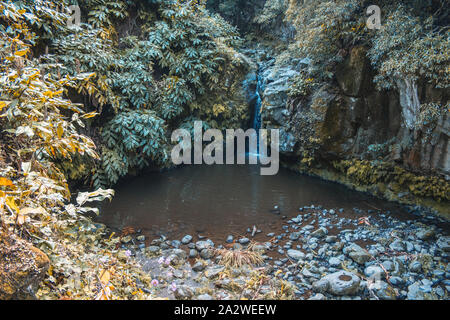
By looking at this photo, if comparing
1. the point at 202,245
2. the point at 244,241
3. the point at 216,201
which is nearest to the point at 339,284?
the point at 244,241

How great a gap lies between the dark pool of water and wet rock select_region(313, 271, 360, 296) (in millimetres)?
1748

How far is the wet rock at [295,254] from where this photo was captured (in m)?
3.84

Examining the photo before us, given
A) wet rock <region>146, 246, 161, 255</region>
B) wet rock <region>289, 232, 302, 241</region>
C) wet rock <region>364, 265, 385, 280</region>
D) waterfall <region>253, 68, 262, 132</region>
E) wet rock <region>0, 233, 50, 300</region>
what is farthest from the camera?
waterfall <region>253, 68, 262, 132</region>

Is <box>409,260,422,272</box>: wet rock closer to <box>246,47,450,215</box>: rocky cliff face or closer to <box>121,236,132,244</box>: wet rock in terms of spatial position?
<box>246,47,450,215</box>: rocky cliff face

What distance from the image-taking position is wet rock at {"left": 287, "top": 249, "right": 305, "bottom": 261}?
151 inches

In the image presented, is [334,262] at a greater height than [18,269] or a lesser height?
lesser

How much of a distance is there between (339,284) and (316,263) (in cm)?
68

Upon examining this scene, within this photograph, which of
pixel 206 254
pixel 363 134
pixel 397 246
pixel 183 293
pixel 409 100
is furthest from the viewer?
pixel 363 134

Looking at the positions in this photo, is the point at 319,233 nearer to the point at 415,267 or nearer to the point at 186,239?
the point at 415,267

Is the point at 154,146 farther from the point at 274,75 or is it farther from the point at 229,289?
the point at 274,75

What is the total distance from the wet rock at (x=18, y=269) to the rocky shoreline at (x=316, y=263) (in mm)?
1227

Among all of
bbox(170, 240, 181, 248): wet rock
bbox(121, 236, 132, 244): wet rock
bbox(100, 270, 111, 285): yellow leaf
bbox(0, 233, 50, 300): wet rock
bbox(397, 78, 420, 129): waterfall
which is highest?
bbox(397, 78, 420, 129): waterfall

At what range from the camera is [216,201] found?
631 cm

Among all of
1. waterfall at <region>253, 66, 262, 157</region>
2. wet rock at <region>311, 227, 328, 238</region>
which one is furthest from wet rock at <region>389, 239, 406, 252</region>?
waterfall at <region>253, 66, 262, 157</region>
